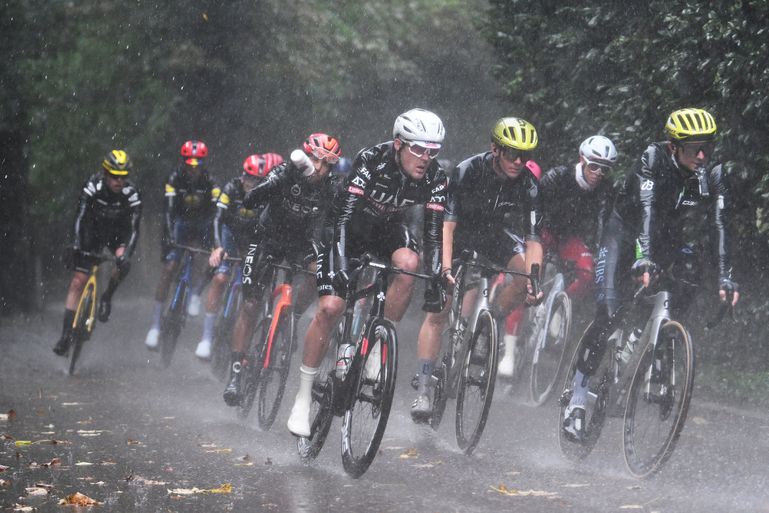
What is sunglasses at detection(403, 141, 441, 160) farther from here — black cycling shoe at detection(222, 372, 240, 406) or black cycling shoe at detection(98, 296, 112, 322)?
black cycling shoe at detection(98, 296, 112, 322)

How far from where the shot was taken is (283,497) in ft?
22.9

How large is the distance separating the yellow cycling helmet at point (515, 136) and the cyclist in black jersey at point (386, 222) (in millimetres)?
1047

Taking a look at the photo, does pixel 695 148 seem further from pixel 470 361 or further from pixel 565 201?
pixel 565 201

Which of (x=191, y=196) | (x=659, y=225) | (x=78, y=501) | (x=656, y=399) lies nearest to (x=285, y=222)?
(x=659, y=225)

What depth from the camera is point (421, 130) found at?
25.3 feet

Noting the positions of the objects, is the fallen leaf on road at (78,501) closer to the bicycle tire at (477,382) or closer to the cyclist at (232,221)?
the bicycle tire at (477,382)

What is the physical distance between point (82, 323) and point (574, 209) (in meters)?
4.63

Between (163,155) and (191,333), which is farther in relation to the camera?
(163,155)

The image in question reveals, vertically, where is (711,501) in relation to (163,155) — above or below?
below

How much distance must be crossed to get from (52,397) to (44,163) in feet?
31.8

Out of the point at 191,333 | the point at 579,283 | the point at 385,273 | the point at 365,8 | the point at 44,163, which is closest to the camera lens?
the point at 385,273

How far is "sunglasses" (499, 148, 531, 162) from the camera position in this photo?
9148 millimetres

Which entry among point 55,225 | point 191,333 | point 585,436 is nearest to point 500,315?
point 585,436

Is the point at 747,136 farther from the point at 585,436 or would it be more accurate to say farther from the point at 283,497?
the point at 283,497
